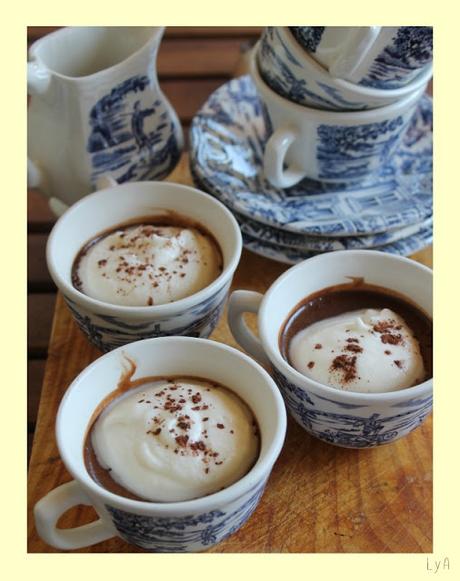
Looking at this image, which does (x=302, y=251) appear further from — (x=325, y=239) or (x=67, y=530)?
(x=67, y=530)

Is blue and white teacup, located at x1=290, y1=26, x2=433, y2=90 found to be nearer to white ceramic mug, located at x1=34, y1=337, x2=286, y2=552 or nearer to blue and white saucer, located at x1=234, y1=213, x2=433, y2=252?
blue and white saucer, located at x1=234, y1=213, x2=433, y2=252

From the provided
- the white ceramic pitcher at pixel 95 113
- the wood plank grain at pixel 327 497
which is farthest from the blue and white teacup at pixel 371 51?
the wood plank grain at pixel 327 497

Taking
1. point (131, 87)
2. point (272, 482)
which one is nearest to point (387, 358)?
point (272, 482)

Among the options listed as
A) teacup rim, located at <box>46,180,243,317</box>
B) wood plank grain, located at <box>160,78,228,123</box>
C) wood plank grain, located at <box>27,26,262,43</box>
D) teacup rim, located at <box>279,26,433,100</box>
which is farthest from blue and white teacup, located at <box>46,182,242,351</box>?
wood plank grain, located at <box>27,26,262,43</box>

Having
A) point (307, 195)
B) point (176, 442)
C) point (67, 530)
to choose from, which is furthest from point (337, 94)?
point (67, 530)

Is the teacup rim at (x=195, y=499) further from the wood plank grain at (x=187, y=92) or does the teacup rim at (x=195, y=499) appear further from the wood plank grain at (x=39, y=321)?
the wood plank grain at (x=187, y=92)

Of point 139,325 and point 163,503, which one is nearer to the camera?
point 163,503

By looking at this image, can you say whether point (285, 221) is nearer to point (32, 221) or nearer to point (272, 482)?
point (272, 482)

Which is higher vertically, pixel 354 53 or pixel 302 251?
pixel 354 53
